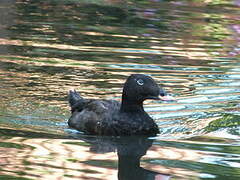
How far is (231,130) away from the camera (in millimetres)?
10312

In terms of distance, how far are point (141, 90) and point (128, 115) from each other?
1.17ft

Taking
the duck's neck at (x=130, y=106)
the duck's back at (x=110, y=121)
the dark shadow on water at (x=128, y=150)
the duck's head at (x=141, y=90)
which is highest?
the duck's head at (x=141, y=90)

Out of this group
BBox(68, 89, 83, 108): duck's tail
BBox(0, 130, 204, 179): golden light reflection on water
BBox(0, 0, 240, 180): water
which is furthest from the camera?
BBox(68, 89, 83, 108): duck's tail

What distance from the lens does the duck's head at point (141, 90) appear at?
9.98 meters

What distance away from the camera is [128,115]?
1011 centimetres

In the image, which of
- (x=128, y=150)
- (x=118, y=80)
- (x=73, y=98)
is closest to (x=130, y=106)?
(x=128, y=150)

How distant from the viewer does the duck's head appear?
9984 millimetres

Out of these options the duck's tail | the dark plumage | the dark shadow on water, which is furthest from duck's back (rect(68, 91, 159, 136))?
the duck's tail

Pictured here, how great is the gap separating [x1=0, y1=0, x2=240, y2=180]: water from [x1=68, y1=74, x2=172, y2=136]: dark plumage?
15 centimetres

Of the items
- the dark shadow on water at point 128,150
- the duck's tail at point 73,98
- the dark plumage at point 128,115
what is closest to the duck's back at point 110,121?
the dark plumage at point 128,115

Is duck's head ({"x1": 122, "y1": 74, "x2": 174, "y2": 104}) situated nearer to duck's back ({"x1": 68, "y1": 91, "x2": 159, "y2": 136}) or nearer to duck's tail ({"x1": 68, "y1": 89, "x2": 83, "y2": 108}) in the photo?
duck's back ({"x1": 68, "y1": 91, "x2": 159, "y2": 136})

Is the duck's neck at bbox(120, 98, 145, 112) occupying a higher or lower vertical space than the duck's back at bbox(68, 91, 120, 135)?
higher

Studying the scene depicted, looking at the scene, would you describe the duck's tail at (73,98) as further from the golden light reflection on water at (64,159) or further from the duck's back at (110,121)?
the golden light reflection on water at (64,159)

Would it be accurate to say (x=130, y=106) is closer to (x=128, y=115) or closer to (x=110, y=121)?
(x=128, y=115)
